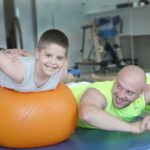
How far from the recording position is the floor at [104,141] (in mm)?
1752

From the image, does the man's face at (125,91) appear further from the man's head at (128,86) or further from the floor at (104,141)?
the floor at (104,141)

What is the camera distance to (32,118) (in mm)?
1739

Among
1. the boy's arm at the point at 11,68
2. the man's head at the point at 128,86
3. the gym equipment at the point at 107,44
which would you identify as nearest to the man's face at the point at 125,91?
the man's head at the point at 128,86

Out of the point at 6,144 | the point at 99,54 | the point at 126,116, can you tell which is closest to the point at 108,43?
the point at 99,54

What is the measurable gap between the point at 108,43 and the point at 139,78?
4.13 meters

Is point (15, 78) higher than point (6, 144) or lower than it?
higher

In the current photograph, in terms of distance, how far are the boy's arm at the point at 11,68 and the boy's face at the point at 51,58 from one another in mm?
117

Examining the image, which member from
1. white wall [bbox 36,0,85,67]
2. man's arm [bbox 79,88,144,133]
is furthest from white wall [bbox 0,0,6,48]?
man's arm [bbox 79,88,144,133]

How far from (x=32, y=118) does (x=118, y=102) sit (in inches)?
20.1

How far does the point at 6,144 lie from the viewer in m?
1.81

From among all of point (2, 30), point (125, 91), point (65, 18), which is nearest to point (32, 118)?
point (125, 91)

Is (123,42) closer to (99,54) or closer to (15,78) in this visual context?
(99,54)

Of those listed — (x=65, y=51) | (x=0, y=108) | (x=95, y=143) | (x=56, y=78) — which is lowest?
(x=95, y=143)

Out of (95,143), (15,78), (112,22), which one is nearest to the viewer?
(15,78)
